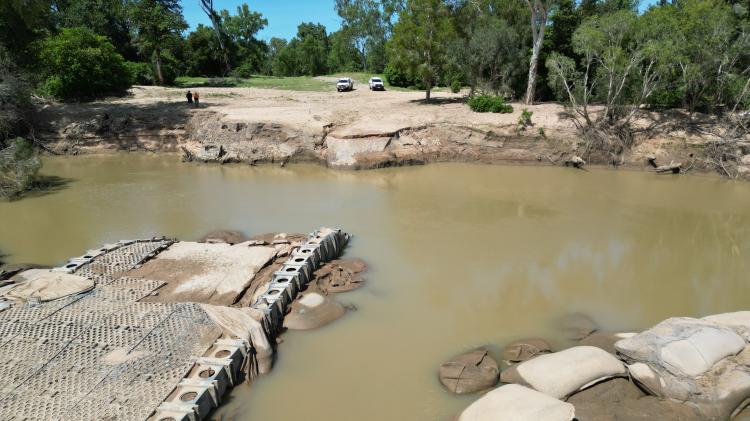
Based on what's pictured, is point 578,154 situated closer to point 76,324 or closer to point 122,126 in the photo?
point 76,324

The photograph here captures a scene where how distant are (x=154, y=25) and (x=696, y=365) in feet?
117

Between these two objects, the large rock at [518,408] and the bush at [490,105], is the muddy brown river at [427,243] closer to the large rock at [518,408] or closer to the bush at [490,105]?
the large rock at [518,408]

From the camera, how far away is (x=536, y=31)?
79.7ft

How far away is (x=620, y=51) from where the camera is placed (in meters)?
19.4

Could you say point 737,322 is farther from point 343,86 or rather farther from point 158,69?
point 158,69

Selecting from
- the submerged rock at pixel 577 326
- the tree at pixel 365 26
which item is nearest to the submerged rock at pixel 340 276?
the submerged rock at pixel 577 326

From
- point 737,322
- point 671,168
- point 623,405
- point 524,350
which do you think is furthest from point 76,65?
point 737,322

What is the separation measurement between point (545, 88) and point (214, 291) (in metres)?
23.6

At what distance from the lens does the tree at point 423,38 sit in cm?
2500

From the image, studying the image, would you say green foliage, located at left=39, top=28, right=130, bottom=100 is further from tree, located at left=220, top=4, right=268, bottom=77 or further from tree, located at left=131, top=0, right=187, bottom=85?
tree, located at left=220, top=4, right=268, bottom=77

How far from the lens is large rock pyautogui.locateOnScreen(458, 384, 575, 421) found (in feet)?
19.1

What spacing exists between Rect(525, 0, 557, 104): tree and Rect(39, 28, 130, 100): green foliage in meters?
24.1

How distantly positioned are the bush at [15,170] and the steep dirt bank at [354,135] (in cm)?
675

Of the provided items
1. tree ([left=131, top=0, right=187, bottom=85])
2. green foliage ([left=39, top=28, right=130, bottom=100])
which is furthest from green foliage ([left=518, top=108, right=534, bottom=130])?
tree ([left=131, top=0, right=187, bottom=85])
